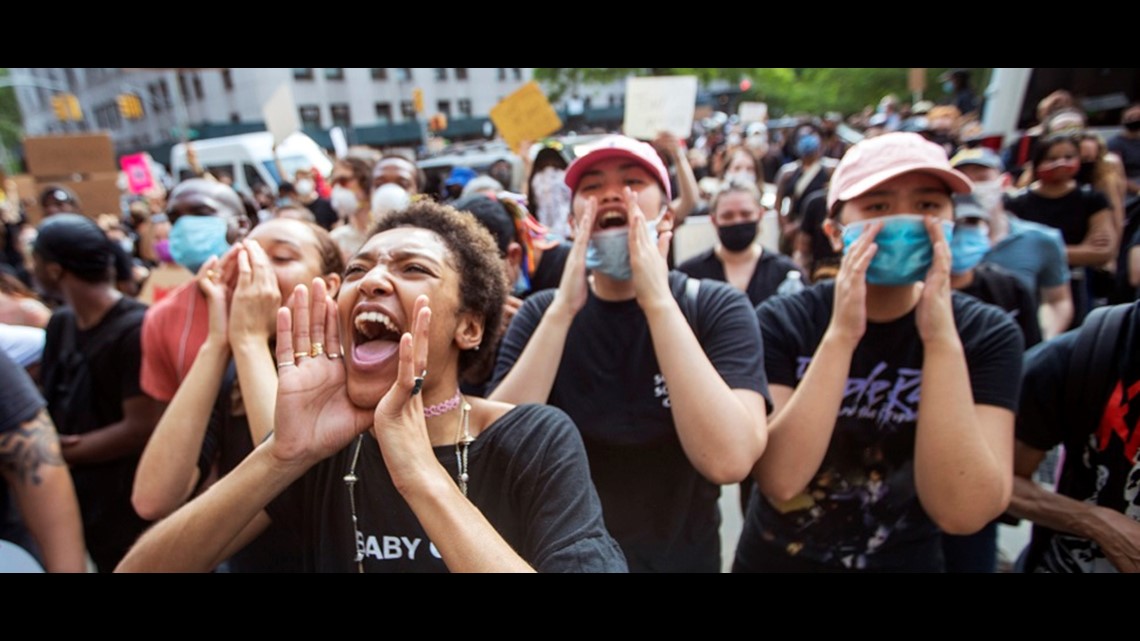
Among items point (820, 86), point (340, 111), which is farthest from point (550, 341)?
point (820, 86)

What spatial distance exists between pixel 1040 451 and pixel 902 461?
0.32 meters

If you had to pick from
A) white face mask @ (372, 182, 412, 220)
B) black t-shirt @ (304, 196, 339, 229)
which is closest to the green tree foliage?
white face mask @ (372, 182, 412, 220)

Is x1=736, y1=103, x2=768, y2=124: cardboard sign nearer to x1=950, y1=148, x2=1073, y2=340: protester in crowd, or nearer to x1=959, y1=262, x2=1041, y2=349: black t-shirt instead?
x1=950, y1=148, x2=1073, y2=340: protester in crowd

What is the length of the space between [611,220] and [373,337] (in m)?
0.75

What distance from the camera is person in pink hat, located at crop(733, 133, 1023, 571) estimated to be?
1.47 metres

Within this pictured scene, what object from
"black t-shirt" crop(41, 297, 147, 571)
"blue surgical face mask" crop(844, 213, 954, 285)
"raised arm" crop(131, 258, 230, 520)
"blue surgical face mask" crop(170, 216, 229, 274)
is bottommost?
"black t-shirt" crop(41, 297, 147, 571)

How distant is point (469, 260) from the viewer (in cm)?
127

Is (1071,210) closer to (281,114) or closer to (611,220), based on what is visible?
(611,220)

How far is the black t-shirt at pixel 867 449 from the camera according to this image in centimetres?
163

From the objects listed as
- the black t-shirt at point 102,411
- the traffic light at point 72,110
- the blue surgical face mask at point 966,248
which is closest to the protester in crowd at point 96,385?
the black t-shirt at point 102,411

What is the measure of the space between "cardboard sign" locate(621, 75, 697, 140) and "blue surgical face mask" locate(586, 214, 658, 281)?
1246 mm

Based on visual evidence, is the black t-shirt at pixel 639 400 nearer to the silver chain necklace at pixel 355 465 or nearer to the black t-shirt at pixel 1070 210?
the silver chain necklace at pixel 355 465

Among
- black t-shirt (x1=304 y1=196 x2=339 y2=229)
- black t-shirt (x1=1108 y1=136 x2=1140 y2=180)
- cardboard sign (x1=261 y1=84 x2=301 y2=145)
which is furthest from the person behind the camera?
black t-shirt (x1=304 y1=196 x2=339 y2=229)
